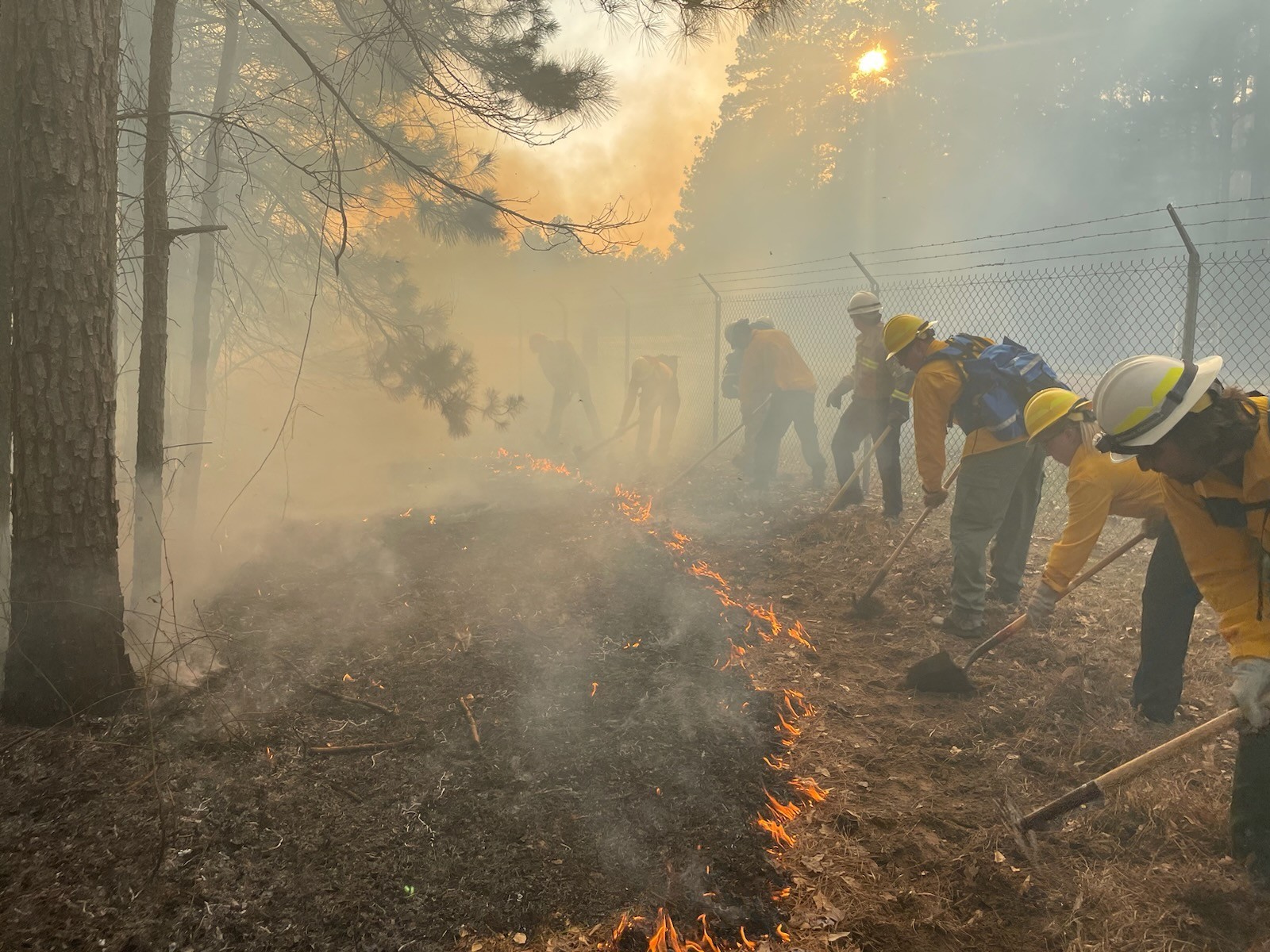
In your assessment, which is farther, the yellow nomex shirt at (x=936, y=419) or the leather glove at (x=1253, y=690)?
the yellow nomex shirt at (x=936, y=419)

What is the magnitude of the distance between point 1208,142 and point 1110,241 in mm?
3631

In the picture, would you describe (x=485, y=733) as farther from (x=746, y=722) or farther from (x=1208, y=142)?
(x=1208, y=142)

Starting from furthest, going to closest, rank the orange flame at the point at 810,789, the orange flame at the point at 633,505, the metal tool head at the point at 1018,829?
the orange flame at the point at 633,505
the orange flame at the point at 810,789
the metal tool head at the point at 1018,829

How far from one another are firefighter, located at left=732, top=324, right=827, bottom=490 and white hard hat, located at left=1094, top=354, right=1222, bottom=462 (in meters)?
5.87

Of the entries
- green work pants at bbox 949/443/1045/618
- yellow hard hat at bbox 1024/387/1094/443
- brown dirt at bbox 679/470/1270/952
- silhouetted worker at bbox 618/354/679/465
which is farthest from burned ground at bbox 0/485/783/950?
silhouetted worker at bbox 618/354/679/465

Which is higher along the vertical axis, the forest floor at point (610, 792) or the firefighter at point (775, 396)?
the firefighter at point (775, 396)

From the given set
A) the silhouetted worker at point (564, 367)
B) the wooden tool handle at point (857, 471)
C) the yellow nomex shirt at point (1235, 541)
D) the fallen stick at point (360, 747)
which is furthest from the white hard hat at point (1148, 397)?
the silhouetted worker at point (564, 367)

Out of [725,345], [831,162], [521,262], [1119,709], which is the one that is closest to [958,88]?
[831,162]

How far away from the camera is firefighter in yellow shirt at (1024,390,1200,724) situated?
3496mm

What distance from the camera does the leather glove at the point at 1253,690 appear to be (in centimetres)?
240

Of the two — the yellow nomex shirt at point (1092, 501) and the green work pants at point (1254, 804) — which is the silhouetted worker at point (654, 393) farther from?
the green work pants at point (1254, 804)

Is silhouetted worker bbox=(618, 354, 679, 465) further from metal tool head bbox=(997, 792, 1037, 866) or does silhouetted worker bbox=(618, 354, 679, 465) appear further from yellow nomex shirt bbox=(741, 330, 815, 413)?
metal tool head bbox=(997, 792, 1037, 866)

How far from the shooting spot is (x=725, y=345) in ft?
89.4

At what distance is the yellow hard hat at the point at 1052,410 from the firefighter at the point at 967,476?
62 centimetres
